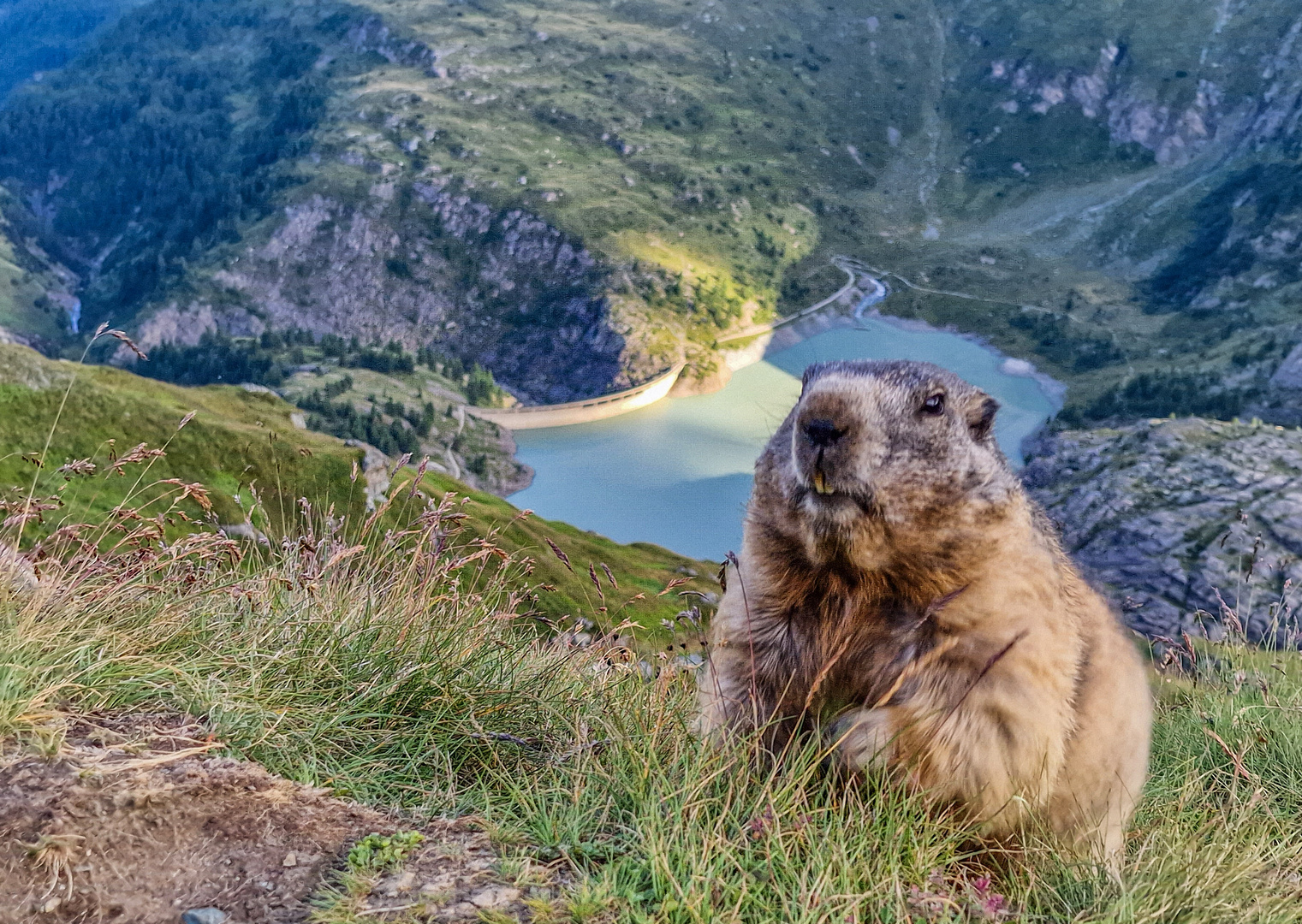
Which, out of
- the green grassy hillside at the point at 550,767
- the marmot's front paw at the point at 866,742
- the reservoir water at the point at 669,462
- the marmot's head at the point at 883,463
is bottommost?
the reservoir water at the point at 669,462

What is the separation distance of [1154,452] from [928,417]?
428 feet

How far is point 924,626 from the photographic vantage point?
4.83 meters

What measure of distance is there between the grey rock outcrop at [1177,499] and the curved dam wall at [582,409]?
271ft

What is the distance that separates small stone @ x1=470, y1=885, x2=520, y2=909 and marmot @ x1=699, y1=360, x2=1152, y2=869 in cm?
156

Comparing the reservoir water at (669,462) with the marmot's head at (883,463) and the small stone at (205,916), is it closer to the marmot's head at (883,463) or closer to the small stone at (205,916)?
the marmot's head at (883,463)

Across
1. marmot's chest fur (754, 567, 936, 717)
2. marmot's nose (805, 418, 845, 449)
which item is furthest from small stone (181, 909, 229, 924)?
marmot's nose (805, 418, 845, 449)

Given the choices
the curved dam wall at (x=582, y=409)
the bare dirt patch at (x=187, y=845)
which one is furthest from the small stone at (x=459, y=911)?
the curved dam wall at (x=582, y=409)

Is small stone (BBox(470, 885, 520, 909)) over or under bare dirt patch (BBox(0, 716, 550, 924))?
over

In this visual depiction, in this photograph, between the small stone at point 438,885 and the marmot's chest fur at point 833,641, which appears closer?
the small stone at point 438,885

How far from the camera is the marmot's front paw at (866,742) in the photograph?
4.68 m

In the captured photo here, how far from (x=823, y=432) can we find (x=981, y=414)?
4.00 ft

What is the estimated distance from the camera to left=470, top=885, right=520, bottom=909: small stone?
396 cm

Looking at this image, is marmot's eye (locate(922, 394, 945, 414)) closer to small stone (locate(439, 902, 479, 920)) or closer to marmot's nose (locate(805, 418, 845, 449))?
marmot's nose (locate(805, 418, 845, 449))

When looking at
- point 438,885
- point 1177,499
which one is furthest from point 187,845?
point 1177,499
